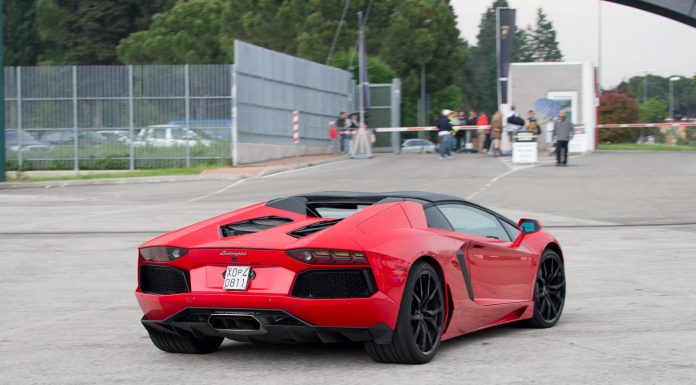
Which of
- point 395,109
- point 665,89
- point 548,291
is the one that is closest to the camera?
point 548,291

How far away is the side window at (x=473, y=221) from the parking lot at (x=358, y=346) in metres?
0.78

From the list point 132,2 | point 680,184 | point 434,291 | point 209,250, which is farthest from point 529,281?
point 132,2

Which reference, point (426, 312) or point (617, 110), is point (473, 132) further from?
point (426, 312)

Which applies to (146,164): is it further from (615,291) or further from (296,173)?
(615,291)

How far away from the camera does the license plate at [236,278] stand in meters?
6.85

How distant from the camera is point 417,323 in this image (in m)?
7.11

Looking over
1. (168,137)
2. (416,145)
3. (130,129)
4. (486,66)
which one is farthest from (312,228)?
(486,66)

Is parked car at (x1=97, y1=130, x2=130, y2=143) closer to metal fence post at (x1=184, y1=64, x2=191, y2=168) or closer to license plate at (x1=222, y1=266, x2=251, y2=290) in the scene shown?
metal fence post at (x1=184, y1=64, x2=191, y2=168)

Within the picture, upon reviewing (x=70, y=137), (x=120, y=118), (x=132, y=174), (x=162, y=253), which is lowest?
(x=132, y=174)

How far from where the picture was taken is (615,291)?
11.0 meters

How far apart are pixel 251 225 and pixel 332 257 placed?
114cm

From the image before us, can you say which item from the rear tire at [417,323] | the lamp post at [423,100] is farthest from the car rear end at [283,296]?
the lamp post at [423,100]

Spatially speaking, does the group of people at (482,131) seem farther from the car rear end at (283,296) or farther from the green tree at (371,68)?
the car rear end at (283,296)

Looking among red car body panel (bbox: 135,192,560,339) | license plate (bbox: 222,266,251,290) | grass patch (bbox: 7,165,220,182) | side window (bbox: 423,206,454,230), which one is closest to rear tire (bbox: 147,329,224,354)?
red car body panel (bbox: 135,192,560,339)
